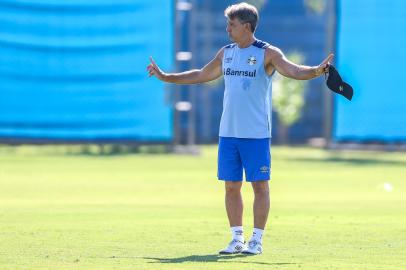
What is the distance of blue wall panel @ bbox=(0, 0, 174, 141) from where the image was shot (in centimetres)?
2773

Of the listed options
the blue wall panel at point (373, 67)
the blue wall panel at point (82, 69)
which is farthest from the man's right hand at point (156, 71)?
the blue wall panel at point (373, 67)

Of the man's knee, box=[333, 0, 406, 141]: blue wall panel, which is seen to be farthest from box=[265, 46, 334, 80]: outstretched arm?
box=[333, 0, 406, 141]: blue wall panel

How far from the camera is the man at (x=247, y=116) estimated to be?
984 centimetres

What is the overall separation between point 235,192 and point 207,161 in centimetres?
1660

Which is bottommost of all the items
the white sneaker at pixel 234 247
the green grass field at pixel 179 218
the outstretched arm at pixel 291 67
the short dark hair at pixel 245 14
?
the green grass field at pixel 179 218

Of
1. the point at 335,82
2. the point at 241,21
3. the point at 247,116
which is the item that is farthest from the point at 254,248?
the point at 241,21

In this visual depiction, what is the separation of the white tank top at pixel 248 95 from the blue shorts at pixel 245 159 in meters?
0.06

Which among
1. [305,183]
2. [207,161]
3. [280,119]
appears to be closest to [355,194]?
[305,183]

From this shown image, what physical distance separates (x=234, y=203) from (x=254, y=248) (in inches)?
21.8

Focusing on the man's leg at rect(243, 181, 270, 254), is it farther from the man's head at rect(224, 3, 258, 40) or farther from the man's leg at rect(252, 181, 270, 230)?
the man's head at rect(224, 3, 258, 40)

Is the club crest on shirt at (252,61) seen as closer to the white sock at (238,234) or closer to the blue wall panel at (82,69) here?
the white sock at (238,234)

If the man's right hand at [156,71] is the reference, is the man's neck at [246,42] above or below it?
above

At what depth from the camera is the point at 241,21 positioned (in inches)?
388

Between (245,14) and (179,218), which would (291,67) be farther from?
(179,218)
